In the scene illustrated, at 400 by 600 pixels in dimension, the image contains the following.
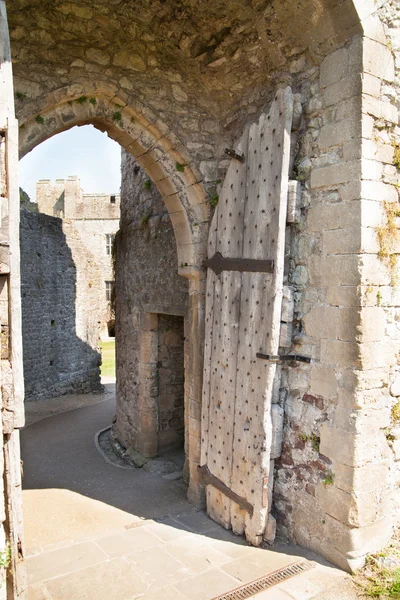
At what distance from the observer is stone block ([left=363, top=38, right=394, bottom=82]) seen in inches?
141

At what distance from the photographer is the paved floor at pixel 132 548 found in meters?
3.56

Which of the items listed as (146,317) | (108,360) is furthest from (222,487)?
(108,360)

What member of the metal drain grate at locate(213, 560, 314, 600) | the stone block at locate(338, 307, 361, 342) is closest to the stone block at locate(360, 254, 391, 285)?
the stone block at locate(338, 307, 361, 342)

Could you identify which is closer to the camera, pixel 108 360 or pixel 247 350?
pixel 247 350

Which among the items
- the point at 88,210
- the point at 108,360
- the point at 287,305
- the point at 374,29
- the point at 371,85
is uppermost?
the point at 88,210

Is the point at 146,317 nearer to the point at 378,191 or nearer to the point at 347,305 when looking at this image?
the point at 347,305

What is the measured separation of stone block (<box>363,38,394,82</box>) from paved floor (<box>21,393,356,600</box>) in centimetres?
377

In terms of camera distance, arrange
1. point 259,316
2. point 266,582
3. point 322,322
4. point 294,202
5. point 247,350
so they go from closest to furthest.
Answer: point 266,582
point 322,322
point 294,202
point 259,316
point 247,350

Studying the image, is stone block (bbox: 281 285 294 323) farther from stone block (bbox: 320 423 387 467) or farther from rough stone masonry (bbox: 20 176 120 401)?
rough stone masonry (bbox: 20 176 120 401)

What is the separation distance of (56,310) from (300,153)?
29.6 feet

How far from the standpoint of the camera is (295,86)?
411 cm

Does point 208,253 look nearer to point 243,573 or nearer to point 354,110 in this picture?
point 354,110

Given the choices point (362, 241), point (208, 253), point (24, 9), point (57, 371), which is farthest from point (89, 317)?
point (362, 241)

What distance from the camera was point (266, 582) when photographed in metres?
3.60
